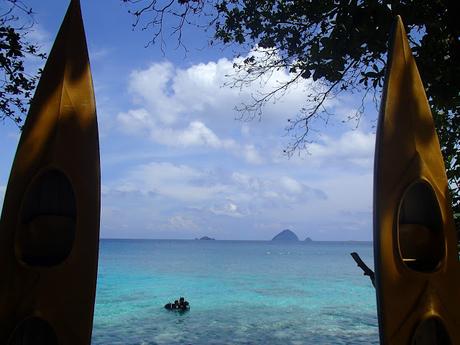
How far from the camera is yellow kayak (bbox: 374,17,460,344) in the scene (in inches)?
143

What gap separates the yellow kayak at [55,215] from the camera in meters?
3.67

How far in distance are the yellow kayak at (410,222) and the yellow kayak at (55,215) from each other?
2419mm

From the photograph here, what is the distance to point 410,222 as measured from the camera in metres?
3.98

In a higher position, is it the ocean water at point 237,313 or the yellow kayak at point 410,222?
the yellow kayak at point 410,222

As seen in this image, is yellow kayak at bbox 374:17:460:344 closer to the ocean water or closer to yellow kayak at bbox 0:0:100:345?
yellow kayak at bbox 0:0:100:345

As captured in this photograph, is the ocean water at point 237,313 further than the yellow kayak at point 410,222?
Yes

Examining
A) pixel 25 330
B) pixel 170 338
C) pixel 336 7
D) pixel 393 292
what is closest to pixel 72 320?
pixel 25 330

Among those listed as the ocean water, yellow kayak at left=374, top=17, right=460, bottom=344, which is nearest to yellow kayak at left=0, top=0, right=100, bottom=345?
yellow kayak at left=374, top=17, right=460, bottom=344

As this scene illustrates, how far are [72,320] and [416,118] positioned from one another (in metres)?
3.38

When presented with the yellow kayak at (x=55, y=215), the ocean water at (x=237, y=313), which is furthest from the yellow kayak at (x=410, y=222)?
the ocean water at (x=237, y=313)

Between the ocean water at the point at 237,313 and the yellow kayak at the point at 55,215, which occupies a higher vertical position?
the yellow kayak at the point at 55,215

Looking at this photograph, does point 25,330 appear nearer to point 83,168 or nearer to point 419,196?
point 83,168

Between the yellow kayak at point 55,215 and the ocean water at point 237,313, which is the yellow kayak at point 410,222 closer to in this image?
the yellow kayak at point 55,215

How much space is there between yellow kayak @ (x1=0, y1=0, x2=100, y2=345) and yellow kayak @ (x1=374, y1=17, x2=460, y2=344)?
2.42 meters
